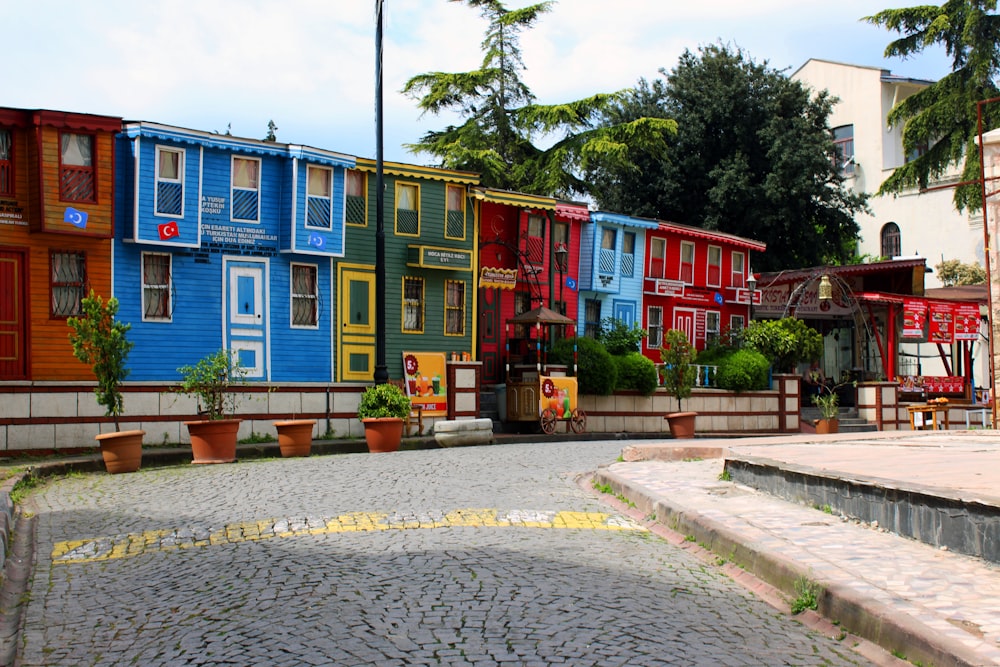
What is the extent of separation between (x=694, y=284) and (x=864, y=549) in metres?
28.9

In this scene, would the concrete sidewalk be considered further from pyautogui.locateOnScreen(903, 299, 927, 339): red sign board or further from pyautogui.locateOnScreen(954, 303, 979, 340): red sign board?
pyautogui.locateOnScreen(954, 303, 979, 340): red sign board

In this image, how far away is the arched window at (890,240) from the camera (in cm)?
5241

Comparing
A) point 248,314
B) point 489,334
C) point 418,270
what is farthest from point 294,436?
point 489,334

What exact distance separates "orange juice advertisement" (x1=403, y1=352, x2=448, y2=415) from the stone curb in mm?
14856

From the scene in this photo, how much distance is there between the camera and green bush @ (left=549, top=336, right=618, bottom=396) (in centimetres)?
2719

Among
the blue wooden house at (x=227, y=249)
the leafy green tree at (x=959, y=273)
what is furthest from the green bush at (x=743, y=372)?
the leafy green tree at (x=959, y=273)

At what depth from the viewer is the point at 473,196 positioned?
91.9 feet

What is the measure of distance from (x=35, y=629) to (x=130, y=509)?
4.55 meters

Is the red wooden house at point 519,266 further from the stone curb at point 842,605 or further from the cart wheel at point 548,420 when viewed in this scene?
the stone curb at point 842,605

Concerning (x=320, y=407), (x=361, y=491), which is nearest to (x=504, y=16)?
(x=320, y=407)

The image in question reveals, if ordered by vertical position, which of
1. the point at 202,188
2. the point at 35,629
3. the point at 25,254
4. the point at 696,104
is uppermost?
the point at 696,104

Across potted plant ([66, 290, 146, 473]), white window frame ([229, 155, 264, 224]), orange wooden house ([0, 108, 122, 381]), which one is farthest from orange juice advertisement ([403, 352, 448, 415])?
potted plant ([66, 290, 146, 473])

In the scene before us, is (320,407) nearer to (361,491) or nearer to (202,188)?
(202,188)

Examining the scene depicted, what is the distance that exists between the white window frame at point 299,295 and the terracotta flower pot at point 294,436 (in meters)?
7.50
